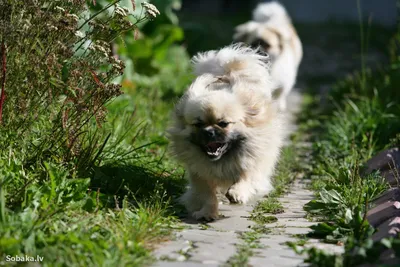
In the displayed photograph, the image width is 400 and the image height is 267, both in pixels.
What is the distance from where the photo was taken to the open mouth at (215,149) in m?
4.62

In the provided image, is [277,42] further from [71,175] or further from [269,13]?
[71,175]

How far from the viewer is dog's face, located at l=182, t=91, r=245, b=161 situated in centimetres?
458

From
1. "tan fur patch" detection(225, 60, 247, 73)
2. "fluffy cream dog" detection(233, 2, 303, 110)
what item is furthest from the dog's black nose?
"fluffy cream dog" detection(233, 2, 303, 110)

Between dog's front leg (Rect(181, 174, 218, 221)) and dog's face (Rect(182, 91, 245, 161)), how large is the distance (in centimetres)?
23

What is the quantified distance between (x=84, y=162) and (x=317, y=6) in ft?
44.5

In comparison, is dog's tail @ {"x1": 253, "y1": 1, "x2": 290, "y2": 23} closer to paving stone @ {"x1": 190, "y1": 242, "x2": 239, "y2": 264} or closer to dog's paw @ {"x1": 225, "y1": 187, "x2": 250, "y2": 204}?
dog's paw @ {"x1": 225, "y1": 187, "x2": 250, "y2": 204}

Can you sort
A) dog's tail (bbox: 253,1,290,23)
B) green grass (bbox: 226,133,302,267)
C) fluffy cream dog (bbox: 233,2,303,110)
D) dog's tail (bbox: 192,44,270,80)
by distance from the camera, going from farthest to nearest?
dog's tail (bbox: 253,1,290,23) → fluffy cream dog (bbox: 233,2,303,110) → dog's tail (bbox: 192,44,270,80) → green grass (bbox: 226,133,302,267)

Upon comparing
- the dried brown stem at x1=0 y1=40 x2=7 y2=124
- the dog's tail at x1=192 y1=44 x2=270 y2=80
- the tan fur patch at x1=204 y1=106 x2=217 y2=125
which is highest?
the dried brown stem at x1=0 y1=40 x2=7 y2=124

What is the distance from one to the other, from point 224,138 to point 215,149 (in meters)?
0.11

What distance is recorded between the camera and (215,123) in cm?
461

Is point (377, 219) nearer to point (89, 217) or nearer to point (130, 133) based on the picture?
point (89, 217)

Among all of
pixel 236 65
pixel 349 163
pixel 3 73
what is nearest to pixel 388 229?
pixel 236 65

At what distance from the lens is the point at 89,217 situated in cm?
391

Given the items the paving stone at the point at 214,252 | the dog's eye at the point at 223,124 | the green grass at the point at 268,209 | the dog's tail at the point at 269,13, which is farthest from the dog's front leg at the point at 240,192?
the dog's tail at the point at 269,13
